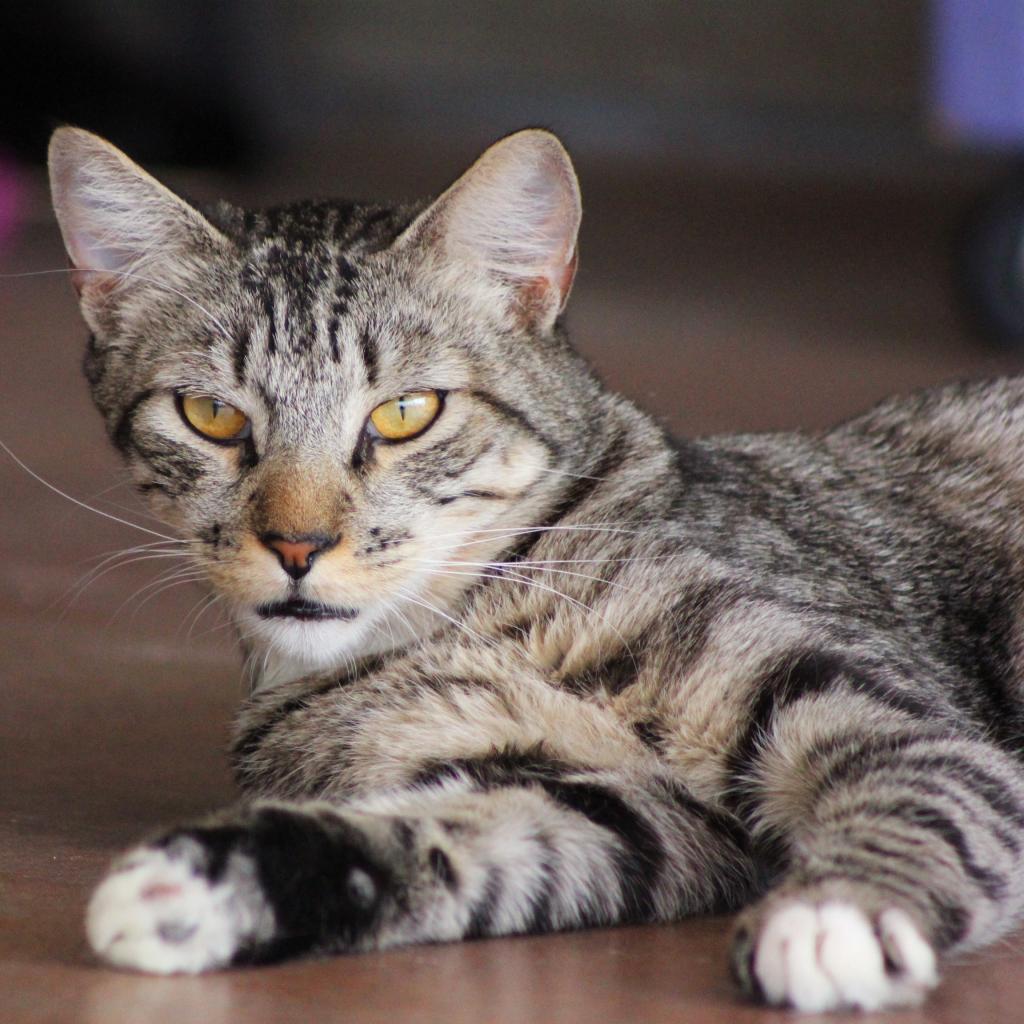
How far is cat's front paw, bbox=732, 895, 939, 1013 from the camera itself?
1.51 m

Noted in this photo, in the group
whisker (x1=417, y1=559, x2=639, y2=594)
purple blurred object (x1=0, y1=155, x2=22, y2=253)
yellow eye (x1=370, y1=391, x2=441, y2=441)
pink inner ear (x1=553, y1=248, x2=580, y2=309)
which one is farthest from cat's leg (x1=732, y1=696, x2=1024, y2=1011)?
purple blurred object (x1=0, y1=155, x2=22, y2=253)

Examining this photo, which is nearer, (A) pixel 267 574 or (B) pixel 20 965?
(B) pixel 20 965

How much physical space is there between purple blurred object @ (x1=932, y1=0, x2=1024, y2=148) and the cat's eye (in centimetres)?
405

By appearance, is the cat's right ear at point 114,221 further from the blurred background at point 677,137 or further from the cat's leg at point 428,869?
the blurred background at point 677,137

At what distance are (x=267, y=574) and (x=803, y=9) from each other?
29.1ft

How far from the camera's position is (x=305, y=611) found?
206 centimetres

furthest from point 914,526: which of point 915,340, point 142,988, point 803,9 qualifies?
point 803,9

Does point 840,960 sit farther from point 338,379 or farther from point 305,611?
point 338,379

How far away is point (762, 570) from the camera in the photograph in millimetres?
2145

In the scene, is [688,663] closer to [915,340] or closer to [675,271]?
[915,340]

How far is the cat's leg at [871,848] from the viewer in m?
1.53

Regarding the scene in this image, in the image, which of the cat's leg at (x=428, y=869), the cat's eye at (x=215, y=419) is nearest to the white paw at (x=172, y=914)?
the cat's leg at (x=428, y=869)

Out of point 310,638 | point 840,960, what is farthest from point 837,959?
point 310,638

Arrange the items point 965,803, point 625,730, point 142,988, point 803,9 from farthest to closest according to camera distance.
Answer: point 803,9, point 625,730, point 965,803, point 142,988
